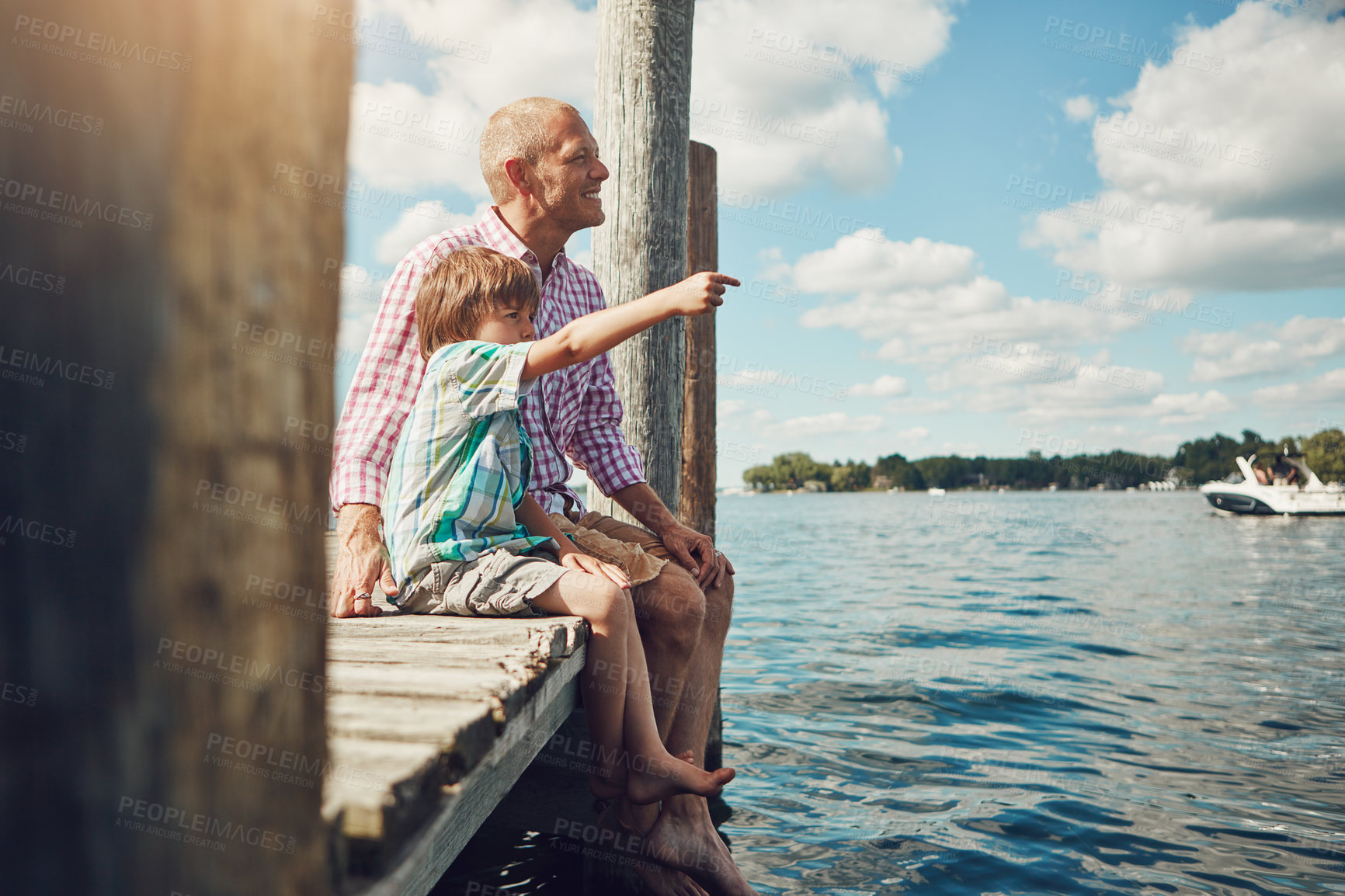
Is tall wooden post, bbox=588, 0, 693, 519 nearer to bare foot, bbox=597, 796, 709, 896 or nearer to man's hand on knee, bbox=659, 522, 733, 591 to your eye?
man's hand on knee, bbox=659, 522, 733, 591

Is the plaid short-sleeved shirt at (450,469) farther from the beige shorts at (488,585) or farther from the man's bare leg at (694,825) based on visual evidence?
the man's bare leg at (694,825)

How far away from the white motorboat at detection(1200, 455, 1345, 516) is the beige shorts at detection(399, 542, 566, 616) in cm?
5681

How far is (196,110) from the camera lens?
559mm

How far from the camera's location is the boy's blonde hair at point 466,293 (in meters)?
2.44

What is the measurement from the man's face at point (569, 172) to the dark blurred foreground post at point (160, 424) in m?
2.33

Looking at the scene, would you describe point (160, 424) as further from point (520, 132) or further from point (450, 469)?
point (520, 132)

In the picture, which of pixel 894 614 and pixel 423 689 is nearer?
pixel 423 689

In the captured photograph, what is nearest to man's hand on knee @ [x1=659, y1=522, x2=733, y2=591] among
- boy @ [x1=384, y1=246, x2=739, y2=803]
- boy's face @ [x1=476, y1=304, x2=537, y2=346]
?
boy @ [x1=384, y1=246, x2=739, y2=803]

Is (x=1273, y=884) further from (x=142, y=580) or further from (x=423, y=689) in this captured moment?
(x=142, y=580)

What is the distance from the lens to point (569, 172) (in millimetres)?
2883

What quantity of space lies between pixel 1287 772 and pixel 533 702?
5846 mm

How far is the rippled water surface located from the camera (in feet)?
13.0

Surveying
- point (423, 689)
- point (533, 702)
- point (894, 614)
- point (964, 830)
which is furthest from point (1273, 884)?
point (894, 614)

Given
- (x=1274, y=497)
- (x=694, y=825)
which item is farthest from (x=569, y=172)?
(x=1274, y=497)
